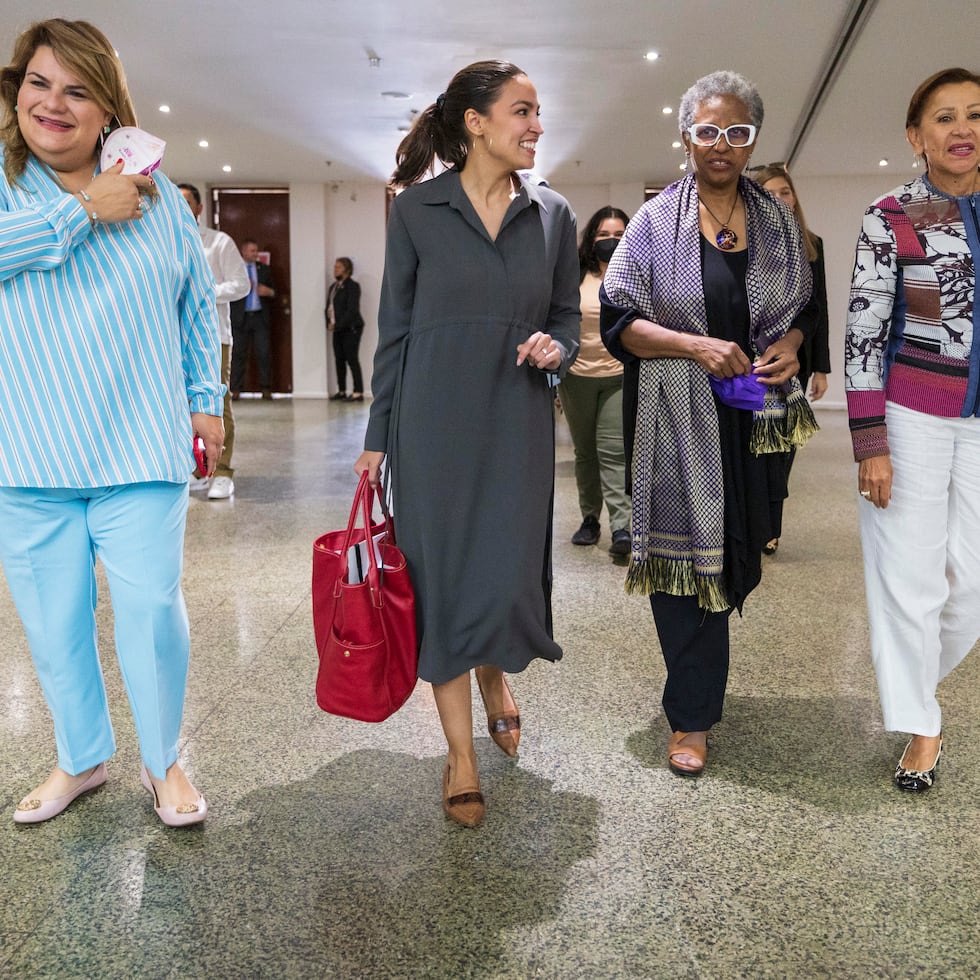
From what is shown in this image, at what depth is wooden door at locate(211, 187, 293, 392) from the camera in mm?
15875

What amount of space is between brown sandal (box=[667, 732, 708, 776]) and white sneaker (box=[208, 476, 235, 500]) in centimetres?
418

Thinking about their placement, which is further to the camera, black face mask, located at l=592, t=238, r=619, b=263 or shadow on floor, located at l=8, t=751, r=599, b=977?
black face mask, located at l=592, t=238, r=619, b=263

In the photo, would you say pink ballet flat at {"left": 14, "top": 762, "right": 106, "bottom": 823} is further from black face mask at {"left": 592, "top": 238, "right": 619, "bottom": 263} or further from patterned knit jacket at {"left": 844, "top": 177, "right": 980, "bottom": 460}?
black face mask at {"left": 592, "top": 238, "right": 619, "bottom": 263}

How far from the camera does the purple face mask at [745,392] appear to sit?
7.52 ft

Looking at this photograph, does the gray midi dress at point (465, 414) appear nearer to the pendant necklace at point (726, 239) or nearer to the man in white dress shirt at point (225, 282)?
the pendant necklace at point (726, 239)

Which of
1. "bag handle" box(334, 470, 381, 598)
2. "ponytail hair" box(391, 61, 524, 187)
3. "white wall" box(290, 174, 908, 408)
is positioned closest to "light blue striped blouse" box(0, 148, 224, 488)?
"bag handle" box(334, 470, 381, 598)

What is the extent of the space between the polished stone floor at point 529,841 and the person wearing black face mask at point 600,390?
1380mm

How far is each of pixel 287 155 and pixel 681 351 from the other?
39.5ft

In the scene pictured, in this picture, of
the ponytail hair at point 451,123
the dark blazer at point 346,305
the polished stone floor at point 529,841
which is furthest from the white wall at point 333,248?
the ponytail hair at point 451,123

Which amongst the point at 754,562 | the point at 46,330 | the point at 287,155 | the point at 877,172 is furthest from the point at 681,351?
the point at 877,172

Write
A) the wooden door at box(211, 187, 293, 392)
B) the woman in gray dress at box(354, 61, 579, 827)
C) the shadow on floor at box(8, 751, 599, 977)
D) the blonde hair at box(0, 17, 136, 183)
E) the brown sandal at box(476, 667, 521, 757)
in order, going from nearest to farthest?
the shadow on floor at box(8, 751, 599, 977) → the blonde hair at box(0, 17, 136, 183) → the woman in gray dress at box(354, 61, 579, 827) → the brown sandal at box(476, 667, 521, 757) → the wooden door at box(211, 187, 293, 392)

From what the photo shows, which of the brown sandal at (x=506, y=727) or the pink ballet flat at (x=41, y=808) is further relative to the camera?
the brown sandal at (x=506, y=727)

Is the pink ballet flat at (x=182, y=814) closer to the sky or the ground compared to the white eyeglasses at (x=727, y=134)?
closer to the ground

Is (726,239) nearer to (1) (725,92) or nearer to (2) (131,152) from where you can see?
(1) (725,92)
